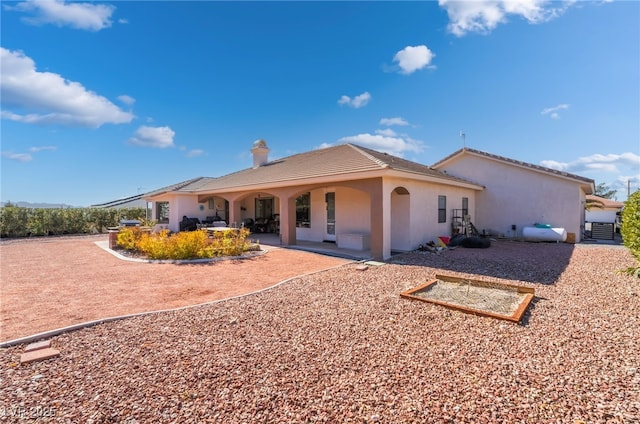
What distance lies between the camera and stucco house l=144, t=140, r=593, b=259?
1054cm

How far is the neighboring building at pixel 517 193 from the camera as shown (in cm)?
1508

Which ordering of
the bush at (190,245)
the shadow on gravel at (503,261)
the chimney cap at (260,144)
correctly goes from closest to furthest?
the shadow on gravel at (503,261), the bush at (190,245), the chimney cap at (260,144)

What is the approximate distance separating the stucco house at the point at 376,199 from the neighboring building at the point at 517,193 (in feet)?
0.16

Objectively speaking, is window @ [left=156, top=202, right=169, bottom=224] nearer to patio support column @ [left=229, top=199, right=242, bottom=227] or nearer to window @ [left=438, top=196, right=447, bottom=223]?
patio support column @ [left=229, top=199, right=242, bottom=227]

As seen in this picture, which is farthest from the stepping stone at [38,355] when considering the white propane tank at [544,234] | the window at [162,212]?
the window at [162,212]

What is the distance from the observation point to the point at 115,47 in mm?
12117

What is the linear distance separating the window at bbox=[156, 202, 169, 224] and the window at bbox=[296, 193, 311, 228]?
37.1 feet

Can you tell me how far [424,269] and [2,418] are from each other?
8.39 m

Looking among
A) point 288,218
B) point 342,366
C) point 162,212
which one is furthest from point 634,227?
point 162,212

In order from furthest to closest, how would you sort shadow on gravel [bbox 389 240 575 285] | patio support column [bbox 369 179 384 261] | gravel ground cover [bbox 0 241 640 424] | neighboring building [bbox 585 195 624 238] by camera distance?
neighboring building [bbox 585 195 624 238]
patio support column [bbox 369 179 384 261]
shadow on gravel [bbox 389 240 575 285]
gravel ground cover [bbox 0 241 640 424]

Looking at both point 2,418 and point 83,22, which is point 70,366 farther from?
point 83,22

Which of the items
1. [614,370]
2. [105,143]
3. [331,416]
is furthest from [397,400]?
[105,143]

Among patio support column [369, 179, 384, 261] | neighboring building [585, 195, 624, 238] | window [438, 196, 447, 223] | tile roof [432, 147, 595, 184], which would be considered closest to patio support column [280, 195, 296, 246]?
patio support column [369, 179, 384, 261]

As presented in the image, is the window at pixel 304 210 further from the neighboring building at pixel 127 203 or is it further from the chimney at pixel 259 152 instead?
the neighboring building at pixel 127 203
